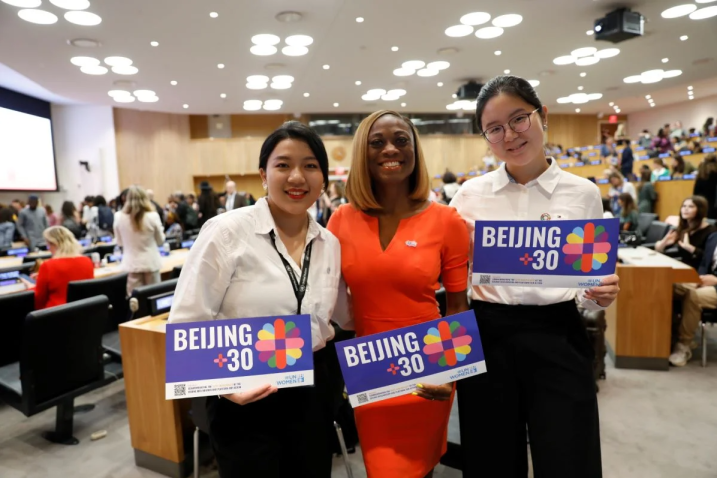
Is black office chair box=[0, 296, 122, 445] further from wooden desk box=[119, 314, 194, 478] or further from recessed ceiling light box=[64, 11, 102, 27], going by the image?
recessed ceiling light box=[64, 11, 102, 27]

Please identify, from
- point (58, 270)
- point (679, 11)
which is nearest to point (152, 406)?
point (58, 270)

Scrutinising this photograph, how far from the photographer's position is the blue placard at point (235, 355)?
1.27 metres

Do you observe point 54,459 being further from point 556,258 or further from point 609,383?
point 609,383

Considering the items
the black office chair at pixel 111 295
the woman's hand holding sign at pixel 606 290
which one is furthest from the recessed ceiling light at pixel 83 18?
the woman's hand holding sign at pixel 606 290

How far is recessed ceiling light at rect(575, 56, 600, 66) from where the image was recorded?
10105mm

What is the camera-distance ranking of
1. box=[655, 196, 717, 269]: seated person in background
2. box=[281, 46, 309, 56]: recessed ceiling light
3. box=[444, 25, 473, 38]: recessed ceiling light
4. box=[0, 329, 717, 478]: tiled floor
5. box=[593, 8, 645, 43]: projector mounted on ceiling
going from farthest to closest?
box=[281, 46, 309, 56]: recessed ceiling light, box=[444, 25, 473, 38]: recessed ceiling light, box=[593, 8, 645, 43]: projector mounted on ceiling, box=[655, 196, 717, 269]: seated person in background, box=[0, 329, 717, 478]: tiled floor

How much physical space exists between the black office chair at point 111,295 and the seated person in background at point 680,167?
1046cm

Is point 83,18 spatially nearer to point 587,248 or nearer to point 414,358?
point 414,358

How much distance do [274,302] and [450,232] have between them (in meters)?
0.62

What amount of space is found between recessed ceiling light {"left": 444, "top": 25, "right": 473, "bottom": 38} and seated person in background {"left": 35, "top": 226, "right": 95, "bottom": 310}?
6.73m

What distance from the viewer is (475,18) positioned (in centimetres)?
733

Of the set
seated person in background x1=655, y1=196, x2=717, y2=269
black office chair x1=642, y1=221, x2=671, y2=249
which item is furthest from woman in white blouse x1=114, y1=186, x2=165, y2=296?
black office chair x1=642, y1=221, x2=671, y2=249

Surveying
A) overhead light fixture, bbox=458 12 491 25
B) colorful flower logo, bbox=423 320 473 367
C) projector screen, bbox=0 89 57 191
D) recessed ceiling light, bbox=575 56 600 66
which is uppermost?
recessed ceiling light, bbox=575 56 600 66

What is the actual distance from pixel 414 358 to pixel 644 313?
3.38m
